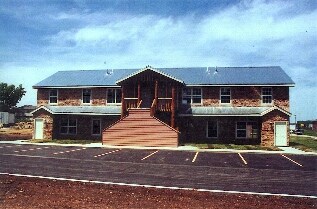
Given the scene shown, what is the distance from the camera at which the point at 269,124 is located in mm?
26406

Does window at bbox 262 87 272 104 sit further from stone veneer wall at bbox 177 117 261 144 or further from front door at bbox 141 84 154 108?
front door at bbox 141 84 154 108

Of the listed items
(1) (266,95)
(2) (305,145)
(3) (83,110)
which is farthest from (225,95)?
(3) (83,110)

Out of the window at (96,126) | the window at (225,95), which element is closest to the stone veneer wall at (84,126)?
the window at (96,126)

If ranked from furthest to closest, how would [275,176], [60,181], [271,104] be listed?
[271,104] → [275,176] → [60,181]

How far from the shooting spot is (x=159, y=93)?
29969mm

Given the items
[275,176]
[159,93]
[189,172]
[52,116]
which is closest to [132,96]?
[159,93]

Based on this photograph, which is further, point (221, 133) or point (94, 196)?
point (221, 133)

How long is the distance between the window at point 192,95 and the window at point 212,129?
8.69 feet

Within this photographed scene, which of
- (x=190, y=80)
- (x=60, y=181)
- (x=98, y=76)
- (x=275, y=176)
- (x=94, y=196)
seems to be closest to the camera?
(x=94, y=196)

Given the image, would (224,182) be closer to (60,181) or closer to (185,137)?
(60,181)

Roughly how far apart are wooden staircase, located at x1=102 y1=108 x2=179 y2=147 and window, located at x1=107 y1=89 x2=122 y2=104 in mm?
5474

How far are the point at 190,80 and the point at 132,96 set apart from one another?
6.48 meters

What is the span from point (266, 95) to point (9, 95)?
255 feet

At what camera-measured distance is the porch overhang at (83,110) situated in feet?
98.3
